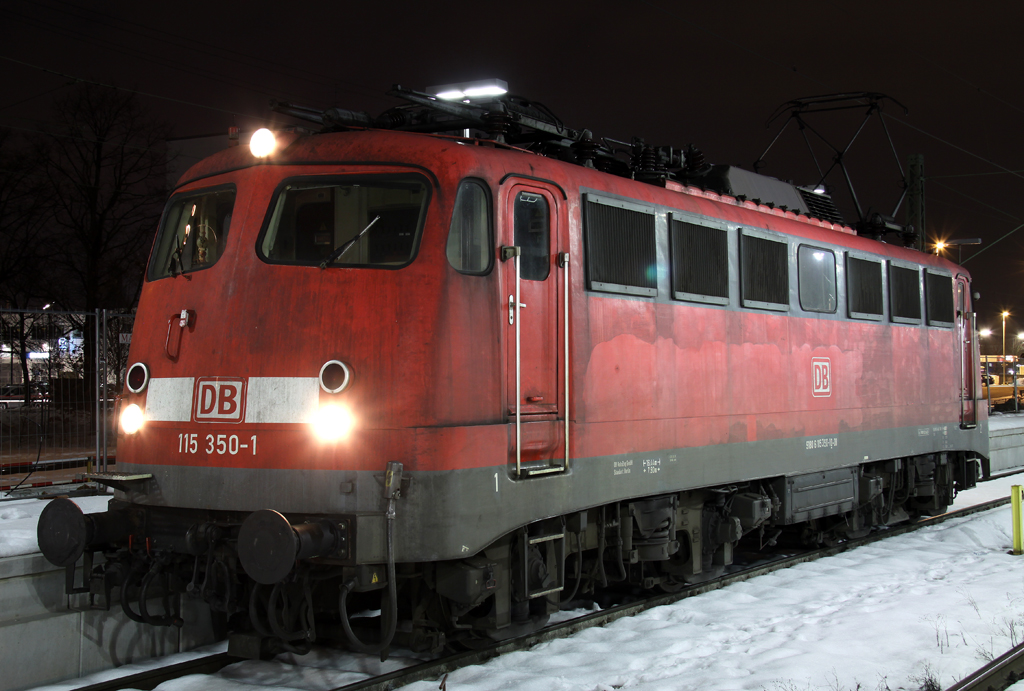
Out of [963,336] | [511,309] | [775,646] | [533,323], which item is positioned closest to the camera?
[511,309]

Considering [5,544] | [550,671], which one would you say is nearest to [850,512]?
[550,671]

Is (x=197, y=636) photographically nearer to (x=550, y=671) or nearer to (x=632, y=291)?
(x=550, y=671)

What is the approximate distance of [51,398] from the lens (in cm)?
1158

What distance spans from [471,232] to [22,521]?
5219 millimetres

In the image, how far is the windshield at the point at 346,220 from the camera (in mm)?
5742

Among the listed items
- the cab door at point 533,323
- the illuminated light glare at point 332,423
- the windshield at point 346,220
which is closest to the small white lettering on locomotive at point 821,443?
the cab door at point 533,323

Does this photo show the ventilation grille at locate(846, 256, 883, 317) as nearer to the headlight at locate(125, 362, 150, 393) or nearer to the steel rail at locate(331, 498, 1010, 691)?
the steel rail at locate(331, 498, 1010, 691)

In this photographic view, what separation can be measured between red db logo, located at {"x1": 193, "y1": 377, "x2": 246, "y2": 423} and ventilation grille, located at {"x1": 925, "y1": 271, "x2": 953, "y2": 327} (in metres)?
9.90

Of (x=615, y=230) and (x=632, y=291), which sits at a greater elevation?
(x=615, y=230)

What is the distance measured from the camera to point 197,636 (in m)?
6.96

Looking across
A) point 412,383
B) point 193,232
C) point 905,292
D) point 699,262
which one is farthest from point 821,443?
point 193,232

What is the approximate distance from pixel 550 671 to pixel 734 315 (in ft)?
12.7

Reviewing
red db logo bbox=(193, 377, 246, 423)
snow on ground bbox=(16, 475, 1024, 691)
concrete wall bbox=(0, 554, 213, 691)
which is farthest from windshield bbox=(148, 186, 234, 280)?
snow on ground bbox=(16, 475, 1024, 691)

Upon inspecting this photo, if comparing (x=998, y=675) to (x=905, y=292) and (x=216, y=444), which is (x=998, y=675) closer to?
(x=216, y=444)
